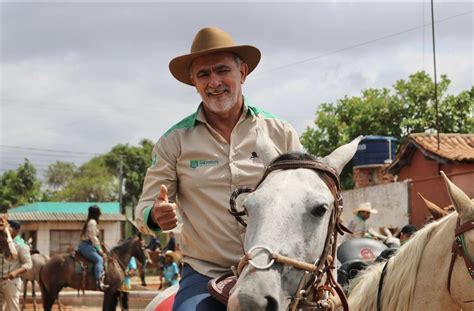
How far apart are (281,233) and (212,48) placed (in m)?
1.38

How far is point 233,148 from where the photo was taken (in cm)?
408

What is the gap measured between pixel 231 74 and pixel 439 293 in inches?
68.4

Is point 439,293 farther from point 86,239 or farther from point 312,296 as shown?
point 86,239

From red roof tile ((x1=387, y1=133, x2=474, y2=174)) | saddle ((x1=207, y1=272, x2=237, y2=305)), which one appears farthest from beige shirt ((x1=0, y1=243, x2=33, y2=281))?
red roof tile ((x1=387, y1=133, x2=474, y2=174))

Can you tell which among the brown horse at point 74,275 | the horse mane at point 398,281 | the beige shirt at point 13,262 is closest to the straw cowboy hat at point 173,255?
the brown horse at point 74,275

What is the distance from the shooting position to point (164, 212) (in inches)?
141

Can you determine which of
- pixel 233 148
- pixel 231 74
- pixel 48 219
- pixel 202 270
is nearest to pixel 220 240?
pixel 202 270

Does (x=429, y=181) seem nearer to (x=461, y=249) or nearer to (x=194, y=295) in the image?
(x=461, y=249)

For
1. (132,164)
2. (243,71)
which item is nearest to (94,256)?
(243,71)

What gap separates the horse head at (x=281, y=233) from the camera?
2.83m

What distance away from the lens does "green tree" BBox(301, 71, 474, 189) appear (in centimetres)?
4209

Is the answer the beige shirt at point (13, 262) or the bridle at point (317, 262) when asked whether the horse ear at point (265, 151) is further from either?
the beige shirt at point (13, 262)

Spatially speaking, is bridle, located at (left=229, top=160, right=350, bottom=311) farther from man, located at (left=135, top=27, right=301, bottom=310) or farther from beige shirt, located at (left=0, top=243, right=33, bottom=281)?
beige shirt, located at (left=0, top=243, right=33, bottom=281)

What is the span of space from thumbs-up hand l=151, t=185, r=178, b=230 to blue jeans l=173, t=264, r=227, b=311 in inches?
15.4
